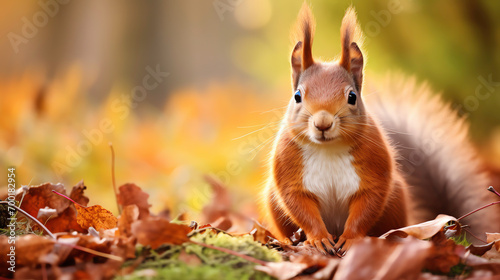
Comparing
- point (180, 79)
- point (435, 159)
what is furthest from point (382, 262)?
point (180, 79)

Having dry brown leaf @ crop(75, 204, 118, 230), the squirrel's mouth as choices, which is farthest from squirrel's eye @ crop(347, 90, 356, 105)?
dry brown leaf @ crop(75, 204, 118, 230)

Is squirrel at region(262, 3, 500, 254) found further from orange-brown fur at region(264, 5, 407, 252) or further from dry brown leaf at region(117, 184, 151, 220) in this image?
dry brown leaf at region(117, 184, 151, 220)

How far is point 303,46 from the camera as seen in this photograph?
4.87 ft

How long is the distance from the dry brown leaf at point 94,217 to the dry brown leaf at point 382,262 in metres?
0.77

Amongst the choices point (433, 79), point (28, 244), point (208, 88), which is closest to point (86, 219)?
point (28, 244)

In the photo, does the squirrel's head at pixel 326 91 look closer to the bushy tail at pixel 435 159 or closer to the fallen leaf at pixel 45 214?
the bushy tail at pixel 435 159

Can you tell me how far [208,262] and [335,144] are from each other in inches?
23.1

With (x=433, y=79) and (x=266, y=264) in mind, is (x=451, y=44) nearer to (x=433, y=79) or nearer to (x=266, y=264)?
(x=433, y=79)

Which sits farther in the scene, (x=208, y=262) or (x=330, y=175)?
(x=330, y=175)

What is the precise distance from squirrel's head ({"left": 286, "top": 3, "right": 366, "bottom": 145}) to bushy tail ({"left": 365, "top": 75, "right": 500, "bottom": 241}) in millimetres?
462

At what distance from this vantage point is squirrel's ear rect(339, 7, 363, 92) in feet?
4.68

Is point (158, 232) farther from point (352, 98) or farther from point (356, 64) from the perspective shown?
point (356, 64)

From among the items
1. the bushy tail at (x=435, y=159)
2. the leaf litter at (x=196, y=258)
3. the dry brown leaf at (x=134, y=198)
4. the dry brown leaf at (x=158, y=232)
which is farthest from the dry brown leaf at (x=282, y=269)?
the bushy tail at (x=435, y=159)

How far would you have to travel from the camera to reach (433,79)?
3.13 m
